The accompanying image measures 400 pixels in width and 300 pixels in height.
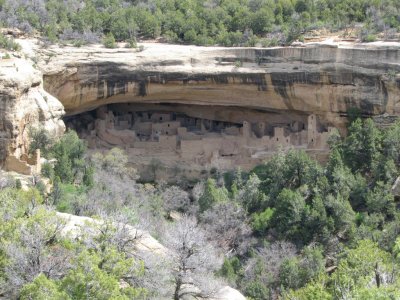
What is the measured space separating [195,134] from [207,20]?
4642mm

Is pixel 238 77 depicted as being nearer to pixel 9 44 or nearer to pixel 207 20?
pixel 207 20

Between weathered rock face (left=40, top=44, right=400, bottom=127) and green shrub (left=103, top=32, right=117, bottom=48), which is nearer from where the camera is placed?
weathered rock face (left=40, top=44, right=400, bottom=127)

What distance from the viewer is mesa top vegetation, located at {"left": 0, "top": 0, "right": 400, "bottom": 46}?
84.5 ft

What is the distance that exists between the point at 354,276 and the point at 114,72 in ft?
42.4

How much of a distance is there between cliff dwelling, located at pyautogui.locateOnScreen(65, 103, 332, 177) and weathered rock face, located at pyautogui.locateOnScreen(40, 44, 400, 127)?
82cm

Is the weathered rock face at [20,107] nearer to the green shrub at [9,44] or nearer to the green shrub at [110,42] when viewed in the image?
the green shrub at [9,44]

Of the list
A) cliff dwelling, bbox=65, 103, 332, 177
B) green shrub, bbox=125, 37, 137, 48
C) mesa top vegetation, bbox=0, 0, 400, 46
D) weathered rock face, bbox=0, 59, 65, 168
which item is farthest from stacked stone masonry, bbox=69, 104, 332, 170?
weathered rock face, bbox=0, 59, 65, 168

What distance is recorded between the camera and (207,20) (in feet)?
93.4

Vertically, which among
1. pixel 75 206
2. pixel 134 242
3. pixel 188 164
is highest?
pixel 134 242

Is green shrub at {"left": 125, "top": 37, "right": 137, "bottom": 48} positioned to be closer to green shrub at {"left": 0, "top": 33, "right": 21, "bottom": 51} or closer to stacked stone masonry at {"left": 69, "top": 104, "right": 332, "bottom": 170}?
stacked stone masonry at {"left": 69, "top": 104, "right": 332, "bottom": 170}

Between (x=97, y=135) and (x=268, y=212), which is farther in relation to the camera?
(x=97, y=135)

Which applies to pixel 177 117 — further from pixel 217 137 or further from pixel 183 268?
pixel 183 268

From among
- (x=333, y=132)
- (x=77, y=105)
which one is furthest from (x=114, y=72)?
(x=333, y=132)

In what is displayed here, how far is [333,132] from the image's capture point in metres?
23.8
